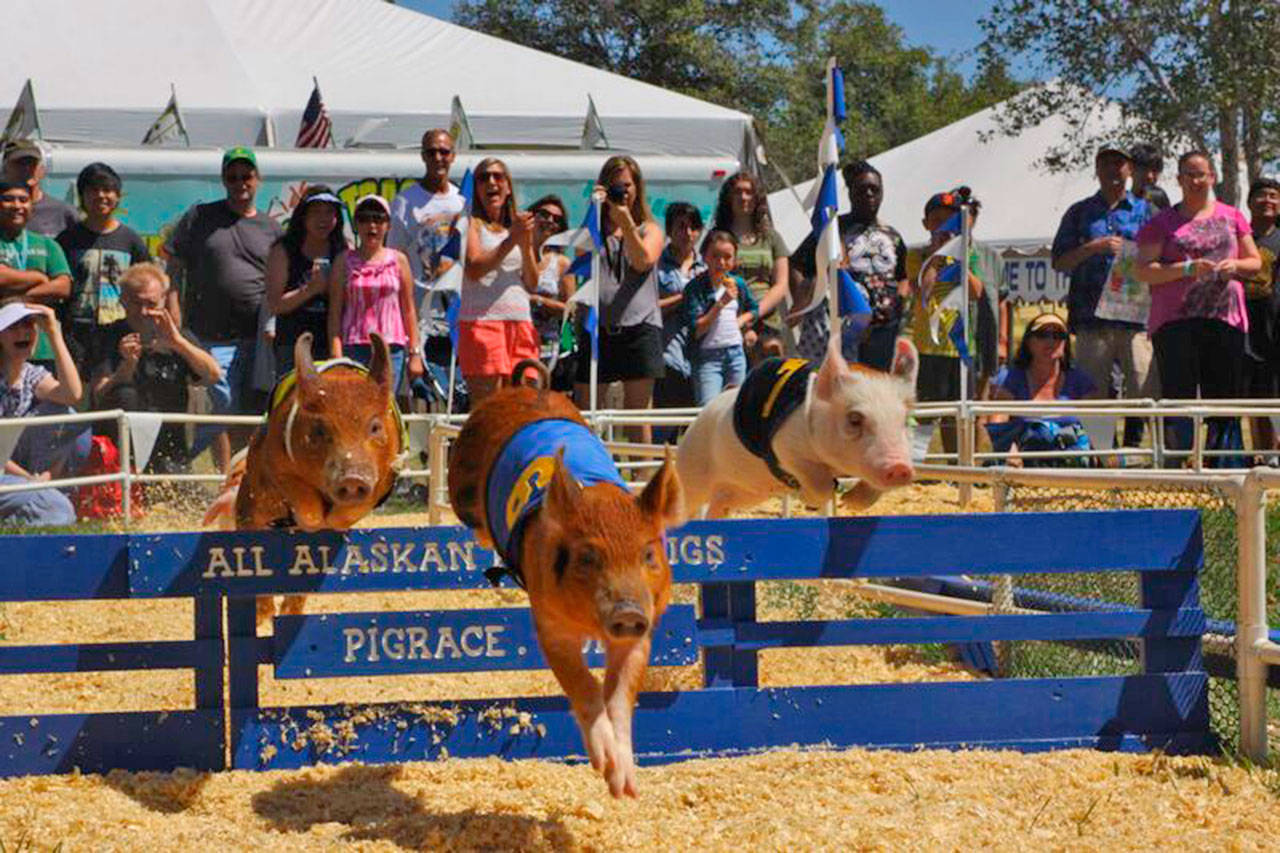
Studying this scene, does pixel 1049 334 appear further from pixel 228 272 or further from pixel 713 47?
pixel 713 47

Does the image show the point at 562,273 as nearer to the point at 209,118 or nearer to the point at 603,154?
the point at 603,154

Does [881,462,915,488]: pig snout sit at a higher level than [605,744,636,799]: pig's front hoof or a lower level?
higher

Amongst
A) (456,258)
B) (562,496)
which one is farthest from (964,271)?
(562,496)

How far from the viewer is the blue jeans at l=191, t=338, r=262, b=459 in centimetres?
1160

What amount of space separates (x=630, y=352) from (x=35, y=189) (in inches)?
152

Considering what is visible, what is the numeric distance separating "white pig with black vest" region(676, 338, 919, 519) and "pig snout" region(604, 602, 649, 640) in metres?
2.29

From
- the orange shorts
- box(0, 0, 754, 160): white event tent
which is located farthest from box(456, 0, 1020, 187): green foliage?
the orange shorts

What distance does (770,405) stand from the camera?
22.7 feet

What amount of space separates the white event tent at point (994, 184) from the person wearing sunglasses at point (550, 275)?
1361 cm

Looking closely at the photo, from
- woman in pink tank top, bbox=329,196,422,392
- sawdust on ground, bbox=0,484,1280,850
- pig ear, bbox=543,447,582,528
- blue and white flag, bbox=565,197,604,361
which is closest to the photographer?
pig ear, bbox=543,447,582,528

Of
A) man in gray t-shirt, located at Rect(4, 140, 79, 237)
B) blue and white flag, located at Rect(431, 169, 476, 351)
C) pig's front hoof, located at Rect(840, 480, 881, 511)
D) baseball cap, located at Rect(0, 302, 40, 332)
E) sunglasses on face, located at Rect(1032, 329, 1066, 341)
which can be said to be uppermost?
man in gray t-shirt, located at Rect(4, 140, 79, 237)

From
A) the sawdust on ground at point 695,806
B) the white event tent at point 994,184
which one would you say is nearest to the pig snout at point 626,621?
the sawdust on ground at point 695,806

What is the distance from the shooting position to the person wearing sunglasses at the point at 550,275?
11.4 meters

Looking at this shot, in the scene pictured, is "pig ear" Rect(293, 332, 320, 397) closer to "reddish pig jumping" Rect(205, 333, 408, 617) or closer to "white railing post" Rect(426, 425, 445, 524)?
"reddish pig jumping" Rect(205, 333, 408, 617)
